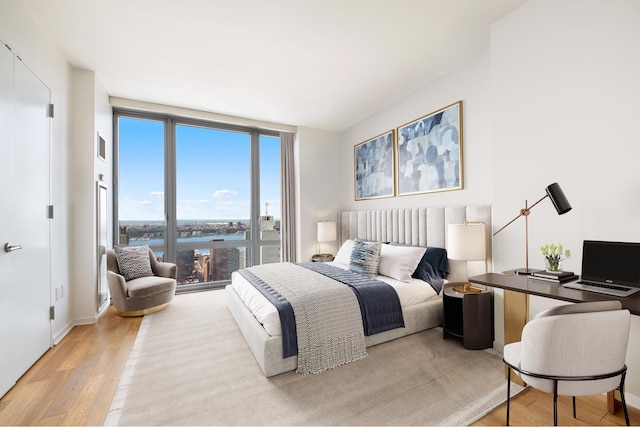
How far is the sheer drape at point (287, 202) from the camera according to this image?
531cm

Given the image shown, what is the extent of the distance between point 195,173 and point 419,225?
3811 mm

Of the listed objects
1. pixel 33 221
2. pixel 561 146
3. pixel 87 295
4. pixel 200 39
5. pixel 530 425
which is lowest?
pixel 530 425

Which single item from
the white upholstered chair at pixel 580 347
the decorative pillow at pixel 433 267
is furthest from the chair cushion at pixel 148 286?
the white upholstered chair at pixel 580 347

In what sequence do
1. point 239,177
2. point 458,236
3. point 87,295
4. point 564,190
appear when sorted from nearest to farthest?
point 564,190 < point 458,236 < point 87,295 < point 239,177

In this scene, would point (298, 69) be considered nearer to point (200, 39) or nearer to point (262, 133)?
point (200, 39)

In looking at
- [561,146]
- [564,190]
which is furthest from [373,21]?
[564,190]

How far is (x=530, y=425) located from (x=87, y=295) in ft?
14.0

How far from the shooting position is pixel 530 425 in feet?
5.36

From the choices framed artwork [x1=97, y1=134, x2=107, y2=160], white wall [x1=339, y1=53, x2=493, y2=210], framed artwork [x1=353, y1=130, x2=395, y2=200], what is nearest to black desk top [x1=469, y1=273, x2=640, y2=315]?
white wall [x1=339, y1=53, x2=493, y2=210]

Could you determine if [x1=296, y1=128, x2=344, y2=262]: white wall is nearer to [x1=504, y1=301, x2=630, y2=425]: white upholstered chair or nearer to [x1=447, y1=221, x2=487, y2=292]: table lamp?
[x1=447, y1=221, x2=487, y2=292]: table lamp

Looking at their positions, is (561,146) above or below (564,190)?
above

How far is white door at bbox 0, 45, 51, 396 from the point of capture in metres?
2.00

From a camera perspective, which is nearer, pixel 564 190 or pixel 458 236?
pixel 564 190

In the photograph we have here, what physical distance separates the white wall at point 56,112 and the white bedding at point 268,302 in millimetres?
1767
